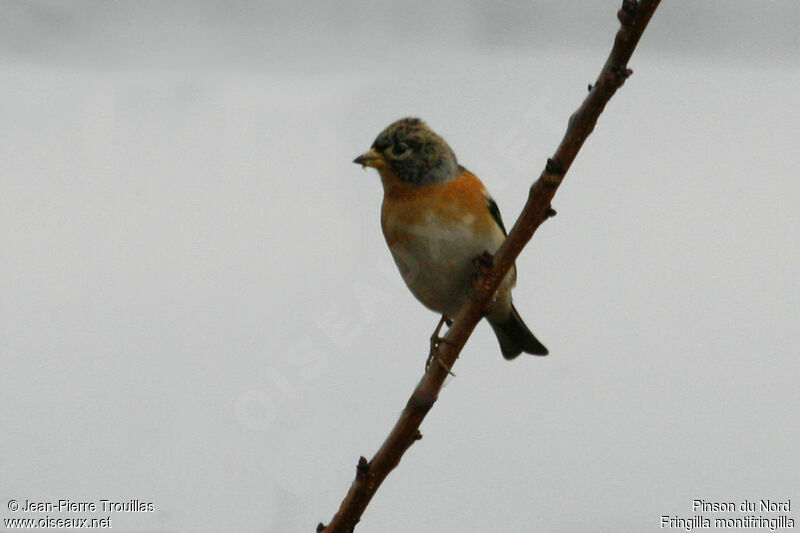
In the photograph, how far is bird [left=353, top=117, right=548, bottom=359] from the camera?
15.7 ft

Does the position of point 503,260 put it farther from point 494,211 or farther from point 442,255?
point 494,211

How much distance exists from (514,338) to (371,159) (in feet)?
6.00

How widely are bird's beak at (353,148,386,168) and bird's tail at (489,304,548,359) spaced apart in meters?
1.50

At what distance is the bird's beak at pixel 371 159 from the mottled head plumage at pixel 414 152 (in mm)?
41

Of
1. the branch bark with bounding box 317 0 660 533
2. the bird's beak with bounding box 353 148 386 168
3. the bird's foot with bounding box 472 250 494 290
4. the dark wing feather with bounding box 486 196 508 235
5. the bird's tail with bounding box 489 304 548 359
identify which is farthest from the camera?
the bird's tail with bounding box 489 304 548 359

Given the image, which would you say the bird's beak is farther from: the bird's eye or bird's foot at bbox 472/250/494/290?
bird's foot at bbox 472/250/494/290

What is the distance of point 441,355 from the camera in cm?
305

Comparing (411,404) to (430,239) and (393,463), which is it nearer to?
(393,463)

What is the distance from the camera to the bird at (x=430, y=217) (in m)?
4.78

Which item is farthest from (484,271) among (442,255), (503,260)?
(442,255)

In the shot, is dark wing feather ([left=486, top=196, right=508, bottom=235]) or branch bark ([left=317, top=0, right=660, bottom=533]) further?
dark wing feather ([left=486, top=196, right=508, bottom=235])

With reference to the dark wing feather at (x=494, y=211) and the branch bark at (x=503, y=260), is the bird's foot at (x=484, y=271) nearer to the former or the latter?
the branch bark at (x=503, y=260)

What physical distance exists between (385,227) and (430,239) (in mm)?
321

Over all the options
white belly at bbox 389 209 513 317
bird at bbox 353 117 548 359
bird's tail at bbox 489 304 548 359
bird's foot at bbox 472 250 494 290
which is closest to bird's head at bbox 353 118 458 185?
bird at bbox 353 117 548 359
